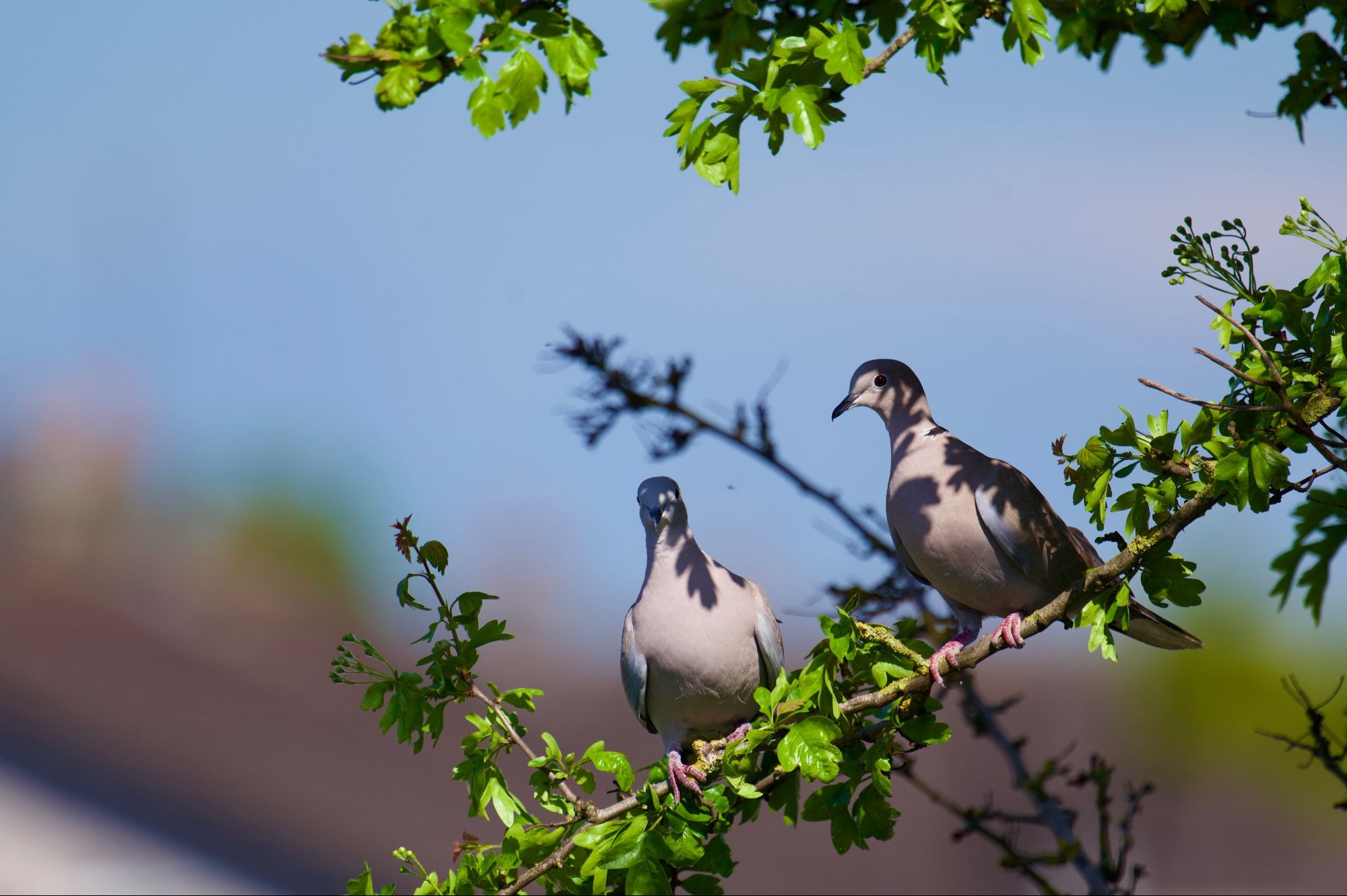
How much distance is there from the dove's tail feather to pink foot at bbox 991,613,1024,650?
0.38 m

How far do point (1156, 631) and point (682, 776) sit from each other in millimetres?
1618

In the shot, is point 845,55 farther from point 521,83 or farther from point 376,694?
point 376,694

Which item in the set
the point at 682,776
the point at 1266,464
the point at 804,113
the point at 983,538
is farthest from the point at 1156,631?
the point at 804,113

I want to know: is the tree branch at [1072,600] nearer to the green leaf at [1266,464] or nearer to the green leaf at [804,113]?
the green leaf at [1266,464]

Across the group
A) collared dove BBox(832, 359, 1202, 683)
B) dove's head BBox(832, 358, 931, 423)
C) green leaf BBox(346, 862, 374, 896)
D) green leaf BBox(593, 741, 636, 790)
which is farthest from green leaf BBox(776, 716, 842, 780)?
dove's head BBox(832, 358, 931, 423)

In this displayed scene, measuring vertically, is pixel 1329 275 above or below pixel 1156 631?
above

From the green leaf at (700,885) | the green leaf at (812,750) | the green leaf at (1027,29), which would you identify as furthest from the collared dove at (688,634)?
the green leaf at (1027,29)

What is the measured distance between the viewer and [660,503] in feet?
A: 13.3

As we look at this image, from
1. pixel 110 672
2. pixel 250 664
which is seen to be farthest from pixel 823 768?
pixel 250 664

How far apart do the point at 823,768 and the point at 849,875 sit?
7.81m

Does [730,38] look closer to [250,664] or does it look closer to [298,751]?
[298,751]

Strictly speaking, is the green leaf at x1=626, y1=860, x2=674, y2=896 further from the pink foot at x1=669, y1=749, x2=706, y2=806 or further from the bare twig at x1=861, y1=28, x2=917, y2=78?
the bare twig at x1=861, y1=28, x2=917, y2=78

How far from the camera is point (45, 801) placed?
8359 mm

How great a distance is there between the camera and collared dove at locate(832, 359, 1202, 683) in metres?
3.87
